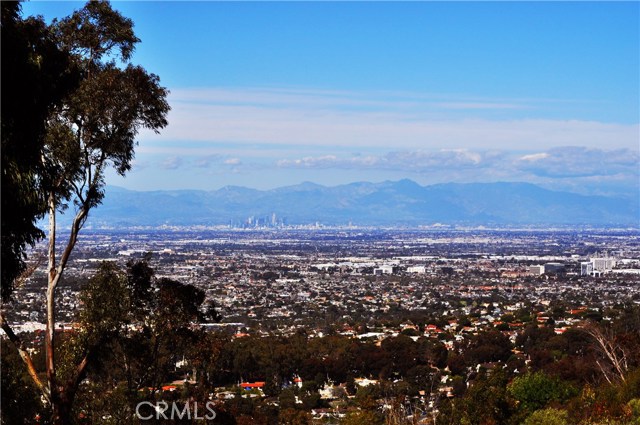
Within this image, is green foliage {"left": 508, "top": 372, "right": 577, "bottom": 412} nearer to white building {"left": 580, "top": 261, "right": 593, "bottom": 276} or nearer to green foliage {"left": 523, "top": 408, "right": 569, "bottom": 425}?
green foliage {"left": 523, "top": 408, "right": 569, "bottom": 425}

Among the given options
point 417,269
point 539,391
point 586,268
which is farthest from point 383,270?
point 539,391

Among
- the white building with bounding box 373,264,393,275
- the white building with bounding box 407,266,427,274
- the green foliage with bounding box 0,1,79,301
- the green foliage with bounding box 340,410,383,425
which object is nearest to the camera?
the green foliage with bounding box 0,1,79,301

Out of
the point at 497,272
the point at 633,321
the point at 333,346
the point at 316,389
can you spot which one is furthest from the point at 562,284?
the point at 316,389

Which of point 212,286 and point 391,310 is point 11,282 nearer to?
point 391,310

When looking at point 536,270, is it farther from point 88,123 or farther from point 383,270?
point 88,123

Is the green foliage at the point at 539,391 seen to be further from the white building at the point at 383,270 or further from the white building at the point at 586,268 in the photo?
the white building at the point at 586,268

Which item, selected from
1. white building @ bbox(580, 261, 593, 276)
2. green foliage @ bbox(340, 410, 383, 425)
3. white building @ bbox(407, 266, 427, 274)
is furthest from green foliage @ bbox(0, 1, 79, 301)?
white building @ bbox(580, 261, 593, 276)

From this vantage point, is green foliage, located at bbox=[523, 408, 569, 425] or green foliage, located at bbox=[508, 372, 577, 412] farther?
green foliage, located at bbox=[508, 372, 577, 412]

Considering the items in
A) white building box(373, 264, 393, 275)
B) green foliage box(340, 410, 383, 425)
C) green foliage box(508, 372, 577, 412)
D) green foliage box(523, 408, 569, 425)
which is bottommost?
white building box(373, 264, 393, 275)
